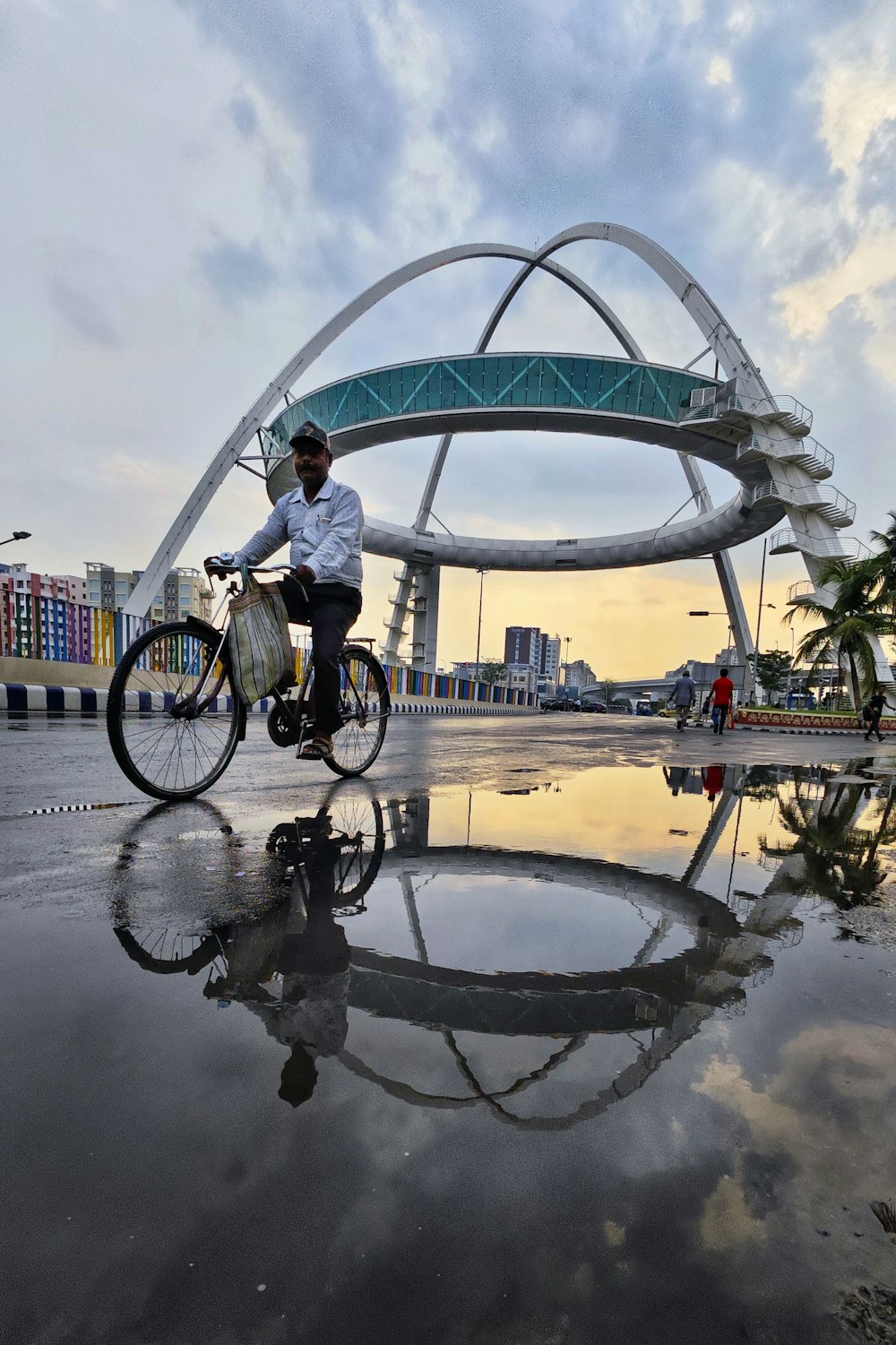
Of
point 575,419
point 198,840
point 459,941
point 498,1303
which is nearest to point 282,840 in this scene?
point 198,840

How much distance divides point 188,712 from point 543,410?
142 feet

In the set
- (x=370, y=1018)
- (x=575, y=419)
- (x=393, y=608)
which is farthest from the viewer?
(x=393, y=608)

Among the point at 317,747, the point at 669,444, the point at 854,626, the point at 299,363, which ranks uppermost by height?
the point at 299,363

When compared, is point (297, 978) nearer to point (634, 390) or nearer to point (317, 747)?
point (317, 747)

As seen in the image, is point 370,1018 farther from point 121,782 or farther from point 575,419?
point 575,419

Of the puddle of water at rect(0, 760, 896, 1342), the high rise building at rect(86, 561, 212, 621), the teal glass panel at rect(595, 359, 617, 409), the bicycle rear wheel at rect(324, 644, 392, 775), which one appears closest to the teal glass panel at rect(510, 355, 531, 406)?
the teal glass panel at rect(595, 359, 617, 409)

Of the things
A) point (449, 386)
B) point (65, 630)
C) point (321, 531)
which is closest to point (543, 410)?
point (449, 386)

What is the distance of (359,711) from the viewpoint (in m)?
5.01

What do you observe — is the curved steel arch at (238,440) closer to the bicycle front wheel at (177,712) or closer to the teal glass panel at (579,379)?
the teal glass panel at (579,379)

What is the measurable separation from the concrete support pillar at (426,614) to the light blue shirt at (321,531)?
185 feet

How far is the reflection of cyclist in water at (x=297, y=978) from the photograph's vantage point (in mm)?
1226

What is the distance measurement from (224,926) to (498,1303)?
1.26 m

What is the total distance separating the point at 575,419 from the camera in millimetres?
42969

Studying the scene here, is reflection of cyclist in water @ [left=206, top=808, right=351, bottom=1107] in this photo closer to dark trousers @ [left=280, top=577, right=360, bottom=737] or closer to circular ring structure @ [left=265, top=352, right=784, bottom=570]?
dark trousers @ [left=280, top=577, right=360, bottom=737]
